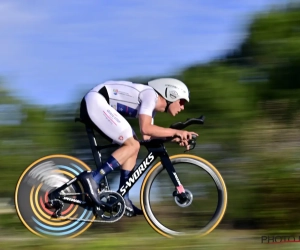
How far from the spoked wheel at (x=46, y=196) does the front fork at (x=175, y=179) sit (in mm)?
744

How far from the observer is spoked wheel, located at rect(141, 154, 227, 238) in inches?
241

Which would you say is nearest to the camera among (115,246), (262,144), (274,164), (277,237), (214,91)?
(115,246)

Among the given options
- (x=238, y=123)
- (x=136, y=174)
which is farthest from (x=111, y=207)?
(x=238, y=123)

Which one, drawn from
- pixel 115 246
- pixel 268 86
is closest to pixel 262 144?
pixel 268 86

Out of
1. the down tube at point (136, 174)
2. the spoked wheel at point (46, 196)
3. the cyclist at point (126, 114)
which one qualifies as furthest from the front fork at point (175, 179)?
the spoked wheel at point (46, 196)

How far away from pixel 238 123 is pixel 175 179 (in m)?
3.05

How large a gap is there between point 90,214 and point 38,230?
0.53m

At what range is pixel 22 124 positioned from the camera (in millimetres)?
9477

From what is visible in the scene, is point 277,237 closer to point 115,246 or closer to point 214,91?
point 115,246

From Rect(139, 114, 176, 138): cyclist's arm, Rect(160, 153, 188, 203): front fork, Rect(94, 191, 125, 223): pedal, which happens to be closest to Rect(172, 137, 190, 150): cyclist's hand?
Rect(139, 114, 176, 138): cyclist's arm

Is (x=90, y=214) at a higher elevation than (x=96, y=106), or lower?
lower

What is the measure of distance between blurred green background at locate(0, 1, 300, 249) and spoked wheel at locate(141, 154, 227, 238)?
1464mm

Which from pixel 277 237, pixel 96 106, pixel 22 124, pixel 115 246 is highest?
pixel 96 106

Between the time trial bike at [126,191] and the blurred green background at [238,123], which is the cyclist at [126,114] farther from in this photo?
the blurred green background at [238,123]
